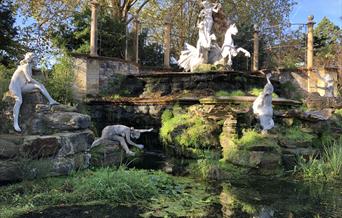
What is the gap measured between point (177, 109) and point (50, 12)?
40.8 feet

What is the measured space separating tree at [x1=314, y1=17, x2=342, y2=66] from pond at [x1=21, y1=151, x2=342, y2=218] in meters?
15.9

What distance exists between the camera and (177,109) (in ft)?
39.9

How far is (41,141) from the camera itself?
22.5 feet

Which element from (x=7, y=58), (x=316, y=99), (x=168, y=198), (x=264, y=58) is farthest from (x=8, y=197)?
(x=264, y=58)

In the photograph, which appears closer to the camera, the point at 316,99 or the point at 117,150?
the point at 117,150

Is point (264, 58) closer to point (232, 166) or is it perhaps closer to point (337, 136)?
point (337, 136)

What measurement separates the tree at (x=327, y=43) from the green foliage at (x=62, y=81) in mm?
14249

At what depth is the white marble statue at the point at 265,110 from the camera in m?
9.59

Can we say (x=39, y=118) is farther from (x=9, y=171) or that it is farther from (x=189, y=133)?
(x=189, y=133)

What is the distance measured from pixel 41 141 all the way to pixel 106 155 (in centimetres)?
196

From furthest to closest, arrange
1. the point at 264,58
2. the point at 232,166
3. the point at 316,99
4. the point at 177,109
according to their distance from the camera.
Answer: the point at 264,58 → the point at 316,99 → the point at 177,109 → the point at 232,166

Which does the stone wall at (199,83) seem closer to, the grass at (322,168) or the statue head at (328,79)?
the statue head at (328,79)

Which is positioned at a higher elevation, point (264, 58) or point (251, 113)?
point (264, 58)

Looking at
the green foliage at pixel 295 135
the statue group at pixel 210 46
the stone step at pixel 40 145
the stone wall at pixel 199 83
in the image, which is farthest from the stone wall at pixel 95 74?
the green foliage at pixel 295 135
